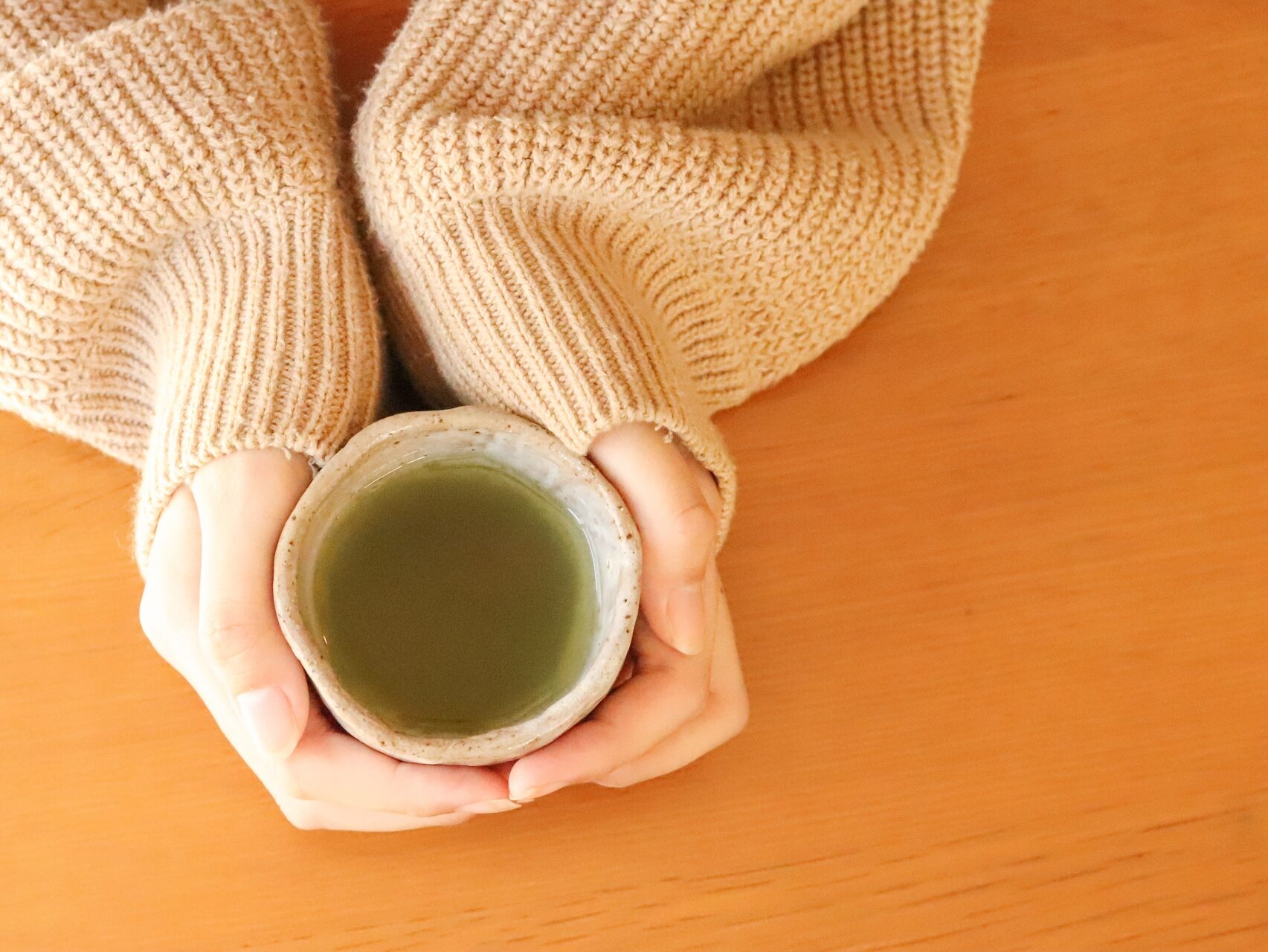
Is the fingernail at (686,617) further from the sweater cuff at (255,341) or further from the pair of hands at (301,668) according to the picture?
the sweater cuff at (255,341)

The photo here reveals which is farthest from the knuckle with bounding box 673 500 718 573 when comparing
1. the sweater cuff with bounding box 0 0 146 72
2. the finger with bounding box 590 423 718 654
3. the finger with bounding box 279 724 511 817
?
the sweater cuff with bounding box 0 0 146 72

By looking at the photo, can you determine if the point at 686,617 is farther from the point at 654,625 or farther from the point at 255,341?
the point at 255,341

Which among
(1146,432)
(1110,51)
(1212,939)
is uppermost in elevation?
(1110,51)

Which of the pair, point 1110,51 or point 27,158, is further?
point 1110,51

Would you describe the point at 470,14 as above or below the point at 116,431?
above

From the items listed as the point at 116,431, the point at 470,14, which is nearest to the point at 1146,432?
the point at 470,14

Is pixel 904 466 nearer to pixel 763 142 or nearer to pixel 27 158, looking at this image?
pixel 763 142
